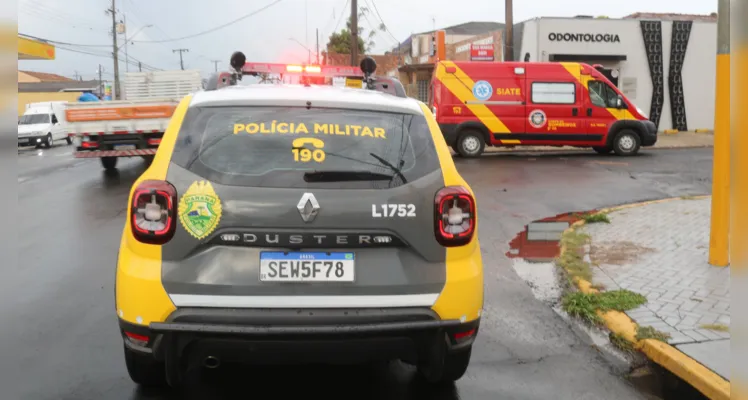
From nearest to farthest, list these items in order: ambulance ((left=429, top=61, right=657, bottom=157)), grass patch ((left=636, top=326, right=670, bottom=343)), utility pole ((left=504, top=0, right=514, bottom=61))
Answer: grass patch ((left=636, top=326, right=670, bottom=343)) < ambulance ((left=429, top=61, right=657, bottom=157)) < utility pole ((left=504, top=0, right=514, bottom=61))

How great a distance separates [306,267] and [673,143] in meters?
21.9

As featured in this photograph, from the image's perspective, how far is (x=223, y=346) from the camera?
2.87 m

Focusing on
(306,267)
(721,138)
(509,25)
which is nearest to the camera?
(306,267)

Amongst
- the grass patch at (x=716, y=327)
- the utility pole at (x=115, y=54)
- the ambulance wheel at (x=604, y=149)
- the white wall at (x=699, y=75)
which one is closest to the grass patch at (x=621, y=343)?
the grass patch at (x=716, y=327)

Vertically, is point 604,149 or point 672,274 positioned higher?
point 604,149

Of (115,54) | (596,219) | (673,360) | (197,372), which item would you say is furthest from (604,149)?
(115,54)

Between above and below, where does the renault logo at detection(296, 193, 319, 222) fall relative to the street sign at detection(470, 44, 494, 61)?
below

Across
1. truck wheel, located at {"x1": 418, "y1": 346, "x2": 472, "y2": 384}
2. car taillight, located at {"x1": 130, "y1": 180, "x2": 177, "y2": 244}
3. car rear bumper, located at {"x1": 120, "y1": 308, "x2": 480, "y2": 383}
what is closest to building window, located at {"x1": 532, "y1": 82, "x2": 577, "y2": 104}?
truck wheel, located at {"x1": 418, "y1": 346, "x2": 472, "y2": 384}

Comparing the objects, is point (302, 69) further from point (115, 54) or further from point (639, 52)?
point (115, 54)

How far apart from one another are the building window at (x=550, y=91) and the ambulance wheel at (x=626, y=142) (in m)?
1.85

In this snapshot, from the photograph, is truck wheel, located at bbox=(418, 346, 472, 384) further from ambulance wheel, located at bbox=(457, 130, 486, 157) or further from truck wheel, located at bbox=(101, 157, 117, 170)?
truck wheel, located at bbox=(101, 157, 117, 170)

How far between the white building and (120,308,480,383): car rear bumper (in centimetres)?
2340

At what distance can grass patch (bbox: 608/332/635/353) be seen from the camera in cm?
439

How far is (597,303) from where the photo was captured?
5.07 metres
